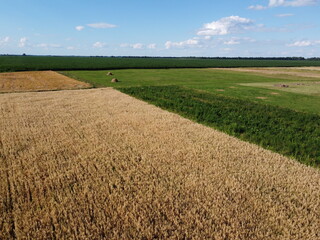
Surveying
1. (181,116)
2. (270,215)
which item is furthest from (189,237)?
(181,116)

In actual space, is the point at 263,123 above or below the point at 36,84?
below

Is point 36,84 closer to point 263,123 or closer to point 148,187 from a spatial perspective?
point 263,123

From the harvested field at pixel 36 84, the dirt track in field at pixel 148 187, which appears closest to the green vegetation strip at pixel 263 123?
the dirt track in field at pixel 148 187

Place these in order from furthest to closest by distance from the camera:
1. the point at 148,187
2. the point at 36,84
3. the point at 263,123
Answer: the point at 36,84, the point at 263,123, the point at 148,187

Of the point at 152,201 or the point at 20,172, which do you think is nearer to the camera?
the point at 152,201

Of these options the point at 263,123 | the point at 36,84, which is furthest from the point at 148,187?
the point at 36,84

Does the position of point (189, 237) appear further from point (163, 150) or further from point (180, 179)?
point (163, 150)

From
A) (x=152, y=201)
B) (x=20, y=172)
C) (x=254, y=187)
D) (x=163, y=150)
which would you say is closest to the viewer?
(x=152, y=201)
